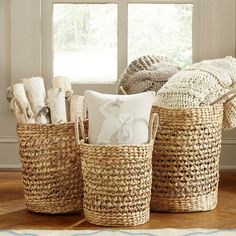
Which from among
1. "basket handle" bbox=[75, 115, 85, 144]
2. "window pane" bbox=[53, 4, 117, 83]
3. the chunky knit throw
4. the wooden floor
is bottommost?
the wooden floor

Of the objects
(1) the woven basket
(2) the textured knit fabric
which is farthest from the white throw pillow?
(2) the textured knit fabric

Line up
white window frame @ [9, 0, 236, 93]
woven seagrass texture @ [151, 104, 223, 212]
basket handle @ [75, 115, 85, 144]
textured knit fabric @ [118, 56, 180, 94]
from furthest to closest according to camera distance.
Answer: white window frame @ [9, 0, 236, 93] → textured knit fabric @ [118, 56, 180, 94] → woven seagrass texture @ [151, 104, 223, 212] → basket handle @ [75, 115, 85, 144]

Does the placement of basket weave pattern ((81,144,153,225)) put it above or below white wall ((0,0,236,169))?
below

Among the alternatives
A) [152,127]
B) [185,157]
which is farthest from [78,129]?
[185,157]

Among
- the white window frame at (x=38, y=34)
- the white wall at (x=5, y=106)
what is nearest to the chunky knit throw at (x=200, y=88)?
the white window frame at (x=38, y=34)

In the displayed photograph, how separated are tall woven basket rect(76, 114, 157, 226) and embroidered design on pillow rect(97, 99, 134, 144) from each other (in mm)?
43

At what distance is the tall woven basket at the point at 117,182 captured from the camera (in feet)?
7.14

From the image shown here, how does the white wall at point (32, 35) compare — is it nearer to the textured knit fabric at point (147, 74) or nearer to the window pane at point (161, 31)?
the window pane at point (161, 31)

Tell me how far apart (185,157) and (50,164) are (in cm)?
52

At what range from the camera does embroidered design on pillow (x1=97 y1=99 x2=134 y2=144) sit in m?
2.21

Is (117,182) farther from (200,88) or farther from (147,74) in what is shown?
(147,74)

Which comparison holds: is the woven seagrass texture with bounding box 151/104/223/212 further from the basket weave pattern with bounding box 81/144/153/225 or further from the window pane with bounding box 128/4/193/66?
the window pane with bounding box 128/4/193/66

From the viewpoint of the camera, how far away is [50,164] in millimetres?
2377

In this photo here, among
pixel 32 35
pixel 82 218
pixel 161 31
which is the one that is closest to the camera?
pixel 82 218
